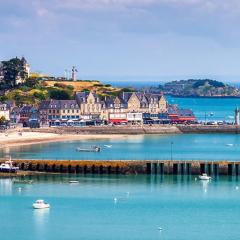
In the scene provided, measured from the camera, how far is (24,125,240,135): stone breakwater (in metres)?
132

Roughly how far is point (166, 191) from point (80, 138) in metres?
53.2

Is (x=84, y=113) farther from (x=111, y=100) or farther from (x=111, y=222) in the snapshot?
(x=111, y=222)

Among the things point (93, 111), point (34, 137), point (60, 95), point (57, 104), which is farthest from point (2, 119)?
point (60, 95)

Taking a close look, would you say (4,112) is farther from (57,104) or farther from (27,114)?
(57,104)

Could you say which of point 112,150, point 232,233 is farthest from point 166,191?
point 112,150

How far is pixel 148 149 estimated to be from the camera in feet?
363

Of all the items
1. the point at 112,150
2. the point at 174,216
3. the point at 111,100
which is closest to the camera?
the point at 174,216

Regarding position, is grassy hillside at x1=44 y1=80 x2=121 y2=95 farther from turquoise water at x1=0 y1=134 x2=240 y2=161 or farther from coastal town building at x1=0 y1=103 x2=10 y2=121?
turquoise water at x1=0 y1=134 x2=240 y2=161

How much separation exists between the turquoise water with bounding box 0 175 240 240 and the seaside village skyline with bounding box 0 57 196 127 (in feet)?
192

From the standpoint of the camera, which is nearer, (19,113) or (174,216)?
(174,216)

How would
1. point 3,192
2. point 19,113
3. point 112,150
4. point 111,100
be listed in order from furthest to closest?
point 111,100
point 19,113
point 112,150
point 3,192

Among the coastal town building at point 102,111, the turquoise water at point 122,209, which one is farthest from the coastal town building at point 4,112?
the turquoise water at point 122,209

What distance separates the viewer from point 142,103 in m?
152

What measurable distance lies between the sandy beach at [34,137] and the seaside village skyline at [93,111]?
28.8ft
